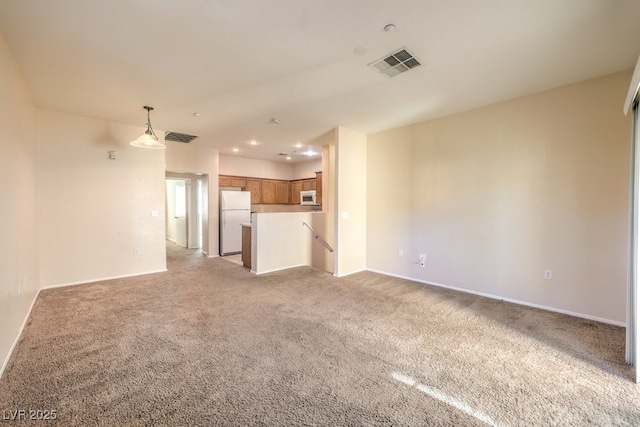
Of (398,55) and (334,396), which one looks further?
(398,55)

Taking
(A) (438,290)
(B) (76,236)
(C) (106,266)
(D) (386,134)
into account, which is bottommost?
(A) (438,290)

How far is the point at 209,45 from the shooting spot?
2439 millimetres

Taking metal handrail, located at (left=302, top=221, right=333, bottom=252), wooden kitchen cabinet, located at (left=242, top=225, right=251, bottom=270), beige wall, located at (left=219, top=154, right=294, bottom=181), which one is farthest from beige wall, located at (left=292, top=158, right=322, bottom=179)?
wooden kitchen cabinet, located at (left=242, top=225, right=251, bottom=270)

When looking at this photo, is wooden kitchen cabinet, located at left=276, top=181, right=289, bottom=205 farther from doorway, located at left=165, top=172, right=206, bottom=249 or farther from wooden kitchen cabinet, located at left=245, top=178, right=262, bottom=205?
doorway, located at left=165, top=172, right=206, bottom=249

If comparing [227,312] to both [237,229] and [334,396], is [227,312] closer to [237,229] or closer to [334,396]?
[334,396]

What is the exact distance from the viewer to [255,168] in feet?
26.8

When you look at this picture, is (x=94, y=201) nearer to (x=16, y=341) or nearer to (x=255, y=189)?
(x=16, y=341)

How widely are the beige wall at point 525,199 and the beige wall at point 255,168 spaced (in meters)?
4.52

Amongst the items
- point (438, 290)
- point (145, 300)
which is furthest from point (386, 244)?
point (145, 300)

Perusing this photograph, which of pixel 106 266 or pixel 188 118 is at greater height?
pixel 188 118

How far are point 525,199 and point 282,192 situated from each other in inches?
256

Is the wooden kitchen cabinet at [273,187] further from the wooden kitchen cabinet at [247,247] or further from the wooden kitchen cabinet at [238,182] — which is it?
the wooden kitchen cabinet at [247,247]

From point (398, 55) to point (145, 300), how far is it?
424 cm

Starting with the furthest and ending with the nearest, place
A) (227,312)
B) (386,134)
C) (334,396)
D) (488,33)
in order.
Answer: (386,134), (227,312), (488,33), (334,396)
